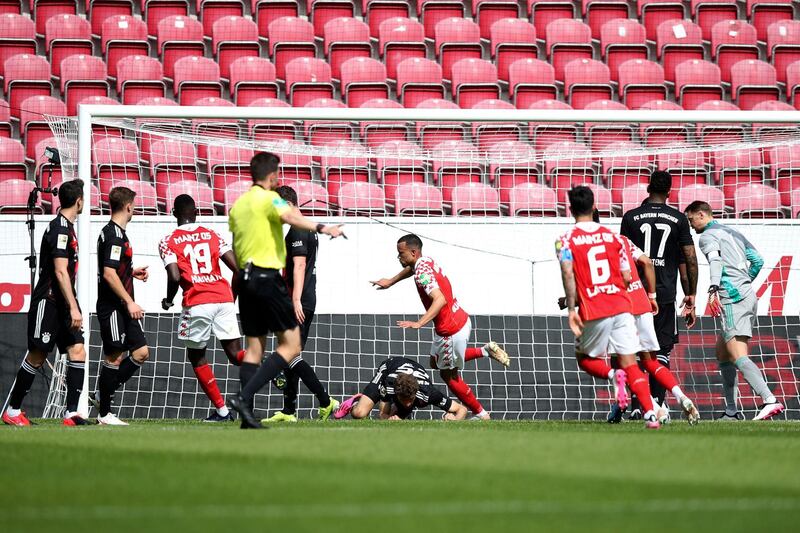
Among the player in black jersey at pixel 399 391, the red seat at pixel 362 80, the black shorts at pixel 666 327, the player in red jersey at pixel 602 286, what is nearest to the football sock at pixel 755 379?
the black shorts at pixel 666 327

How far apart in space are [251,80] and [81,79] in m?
2.50

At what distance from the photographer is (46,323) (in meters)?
8.51

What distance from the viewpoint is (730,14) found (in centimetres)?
1789

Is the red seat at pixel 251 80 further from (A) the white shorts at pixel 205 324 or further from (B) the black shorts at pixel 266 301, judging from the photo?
(B) the black shorts at pixel 266 301

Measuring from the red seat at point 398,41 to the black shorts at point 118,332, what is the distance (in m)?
8.70

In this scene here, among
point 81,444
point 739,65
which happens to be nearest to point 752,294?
point 81,444

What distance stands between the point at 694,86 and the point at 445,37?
4.02 meters

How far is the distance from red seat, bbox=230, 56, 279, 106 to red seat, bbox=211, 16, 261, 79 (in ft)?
0.98

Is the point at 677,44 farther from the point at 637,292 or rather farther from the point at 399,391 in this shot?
the point at 399,391

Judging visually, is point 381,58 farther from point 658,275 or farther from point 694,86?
point 658,275

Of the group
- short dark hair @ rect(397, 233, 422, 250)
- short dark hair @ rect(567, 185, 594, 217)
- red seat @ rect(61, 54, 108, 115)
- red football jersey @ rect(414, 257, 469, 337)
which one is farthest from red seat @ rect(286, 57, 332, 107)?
short dark hair @ rect(567, 185, 594, 217)

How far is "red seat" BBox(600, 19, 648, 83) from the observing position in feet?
55.5

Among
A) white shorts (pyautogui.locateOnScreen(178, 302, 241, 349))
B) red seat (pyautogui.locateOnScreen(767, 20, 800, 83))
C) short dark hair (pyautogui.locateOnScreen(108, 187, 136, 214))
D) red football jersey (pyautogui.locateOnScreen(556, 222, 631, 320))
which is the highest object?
red seat (pyautogui.locateOnScreen(767, 20, 800, 83))

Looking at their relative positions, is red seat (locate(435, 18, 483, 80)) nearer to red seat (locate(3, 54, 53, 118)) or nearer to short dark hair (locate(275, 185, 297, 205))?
red seat (locate(3, 54, 53, 118))
